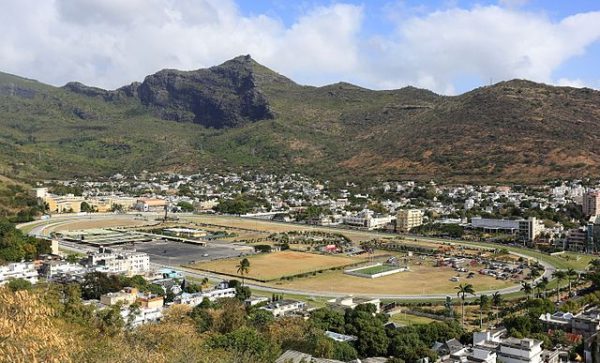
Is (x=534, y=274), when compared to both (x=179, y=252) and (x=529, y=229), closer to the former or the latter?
(x=529, y=229)

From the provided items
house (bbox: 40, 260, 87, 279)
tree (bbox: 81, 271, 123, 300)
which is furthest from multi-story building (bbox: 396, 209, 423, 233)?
tree (bbox: 81, 271, 123, 300)

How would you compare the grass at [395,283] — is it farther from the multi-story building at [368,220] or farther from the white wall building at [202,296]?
the multi-story building at [368,220]

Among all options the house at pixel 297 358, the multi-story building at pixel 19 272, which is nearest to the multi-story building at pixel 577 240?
the house at pixel 297 358

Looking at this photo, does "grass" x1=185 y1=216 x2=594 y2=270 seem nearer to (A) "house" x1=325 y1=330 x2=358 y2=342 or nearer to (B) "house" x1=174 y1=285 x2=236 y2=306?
(B) "house" x1=174 y1=285 x2=236 y2=306

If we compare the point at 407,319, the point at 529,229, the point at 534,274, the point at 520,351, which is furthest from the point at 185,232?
the point at 520,351

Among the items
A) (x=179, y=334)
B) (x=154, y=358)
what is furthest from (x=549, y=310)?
(x=154, y=358)

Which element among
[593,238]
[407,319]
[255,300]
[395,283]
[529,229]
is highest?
[529,229]
